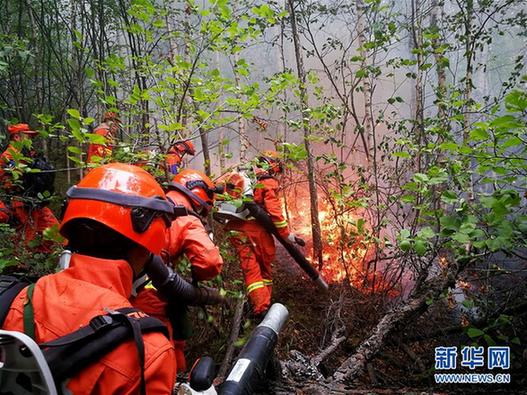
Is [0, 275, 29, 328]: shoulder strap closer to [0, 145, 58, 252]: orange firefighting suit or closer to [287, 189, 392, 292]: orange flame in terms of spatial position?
[287, 189, 392, 292]: orange flame

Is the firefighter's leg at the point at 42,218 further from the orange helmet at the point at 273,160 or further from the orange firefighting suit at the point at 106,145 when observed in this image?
the orange helmet at the point at 273,160

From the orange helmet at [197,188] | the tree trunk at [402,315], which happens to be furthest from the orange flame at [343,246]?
the orange helmet at [197,188]

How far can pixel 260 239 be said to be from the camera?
544cm

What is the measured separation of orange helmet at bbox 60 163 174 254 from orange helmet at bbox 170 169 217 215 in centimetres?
181

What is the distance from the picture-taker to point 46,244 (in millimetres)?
4598

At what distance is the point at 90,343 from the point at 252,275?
430 centimetres

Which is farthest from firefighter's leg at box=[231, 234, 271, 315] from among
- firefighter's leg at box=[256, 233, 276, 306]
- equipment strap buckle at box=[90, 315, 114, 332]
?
equipment strap buckle at box=[90, 315, 114, 332]

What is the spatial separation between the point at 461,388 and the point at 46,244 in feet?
16.8

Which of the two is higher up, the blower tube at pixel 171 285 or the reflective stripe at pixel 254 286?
the blower tube at pixel 171 285

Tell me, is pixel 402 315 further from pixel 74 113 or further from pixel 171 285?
pixel 74 113

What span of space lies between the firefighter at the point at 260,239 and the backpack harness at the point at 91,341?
393 centimetres

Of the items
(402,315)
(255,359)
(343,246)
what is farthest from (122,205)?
(343,246)

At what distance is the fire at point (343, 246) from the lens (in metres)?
5.79

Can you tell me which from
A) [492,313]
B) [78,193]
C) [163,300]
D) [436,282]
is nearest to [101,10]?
[163,300]
